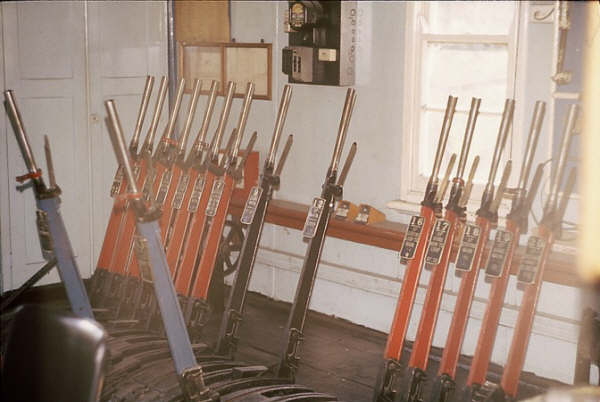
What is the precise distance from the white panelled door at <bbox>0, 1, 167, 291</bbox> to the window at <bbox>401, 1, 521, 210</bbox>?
1961 mm

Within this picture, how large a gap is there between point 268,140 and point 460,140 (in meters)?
1.33

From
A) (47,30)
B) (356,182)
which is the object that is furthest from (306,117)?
(47,30)

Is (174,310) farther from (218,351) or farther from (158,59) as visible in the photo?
(158,59)

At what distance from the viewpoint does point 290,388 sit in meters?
3.75

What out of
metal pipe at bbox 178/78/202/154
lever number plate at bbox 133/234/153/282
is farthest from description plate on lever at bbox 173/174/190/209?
lever number plate at bbox 133/234/153/282

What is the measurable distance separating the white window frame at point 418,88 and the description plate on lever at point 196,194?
1075mm


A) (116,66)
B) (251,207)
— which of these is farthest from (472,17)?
(116,66)

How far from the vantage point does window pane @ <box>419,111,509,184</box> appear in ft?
14.4

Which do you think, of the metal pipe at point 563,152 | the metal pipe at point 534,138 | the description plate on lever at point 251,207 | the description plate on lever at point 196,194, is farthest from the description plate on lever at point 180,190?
the metal pipe at point 563,152

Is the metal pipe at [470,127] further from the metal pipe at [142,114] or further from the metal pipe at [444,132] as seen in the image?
the metal pipe at [142,114]

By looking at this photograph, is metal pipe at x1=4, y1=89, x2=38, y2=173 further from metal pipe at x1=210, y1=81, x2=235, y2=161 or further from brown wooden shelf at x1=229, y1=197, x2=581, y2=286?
brown wooden shelf at x1=229, y1=197, x2=581, y2=286

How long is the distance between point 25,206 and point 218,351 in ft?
5.79

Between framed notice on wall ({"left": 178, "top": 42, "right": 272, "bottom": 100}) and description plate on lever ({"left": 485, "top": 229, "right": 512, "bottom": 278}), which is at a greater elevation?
framed notice on wall ({"left": 178, "top": 42, "right": 272, "bottom": 100})

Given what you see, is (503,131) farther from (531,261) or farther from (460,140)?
(460,140)
